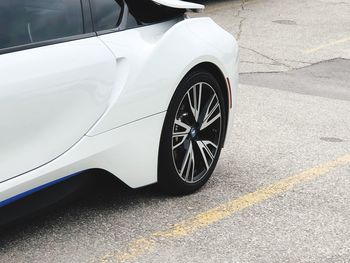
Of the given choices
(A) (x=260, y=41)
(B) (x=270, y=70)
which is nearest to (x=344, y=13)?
(A) (x=260, y=41)

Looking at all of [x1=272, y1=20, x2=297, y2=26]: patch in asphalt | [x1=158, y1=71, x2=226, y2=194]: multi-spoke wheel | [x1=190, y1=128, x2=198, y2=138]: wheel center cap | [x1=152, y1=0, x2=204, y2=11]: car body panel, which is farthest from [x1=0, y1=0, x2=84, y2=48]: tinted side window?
[x1=272, y1=20, x2=297, y2=26]: patch in asphalt

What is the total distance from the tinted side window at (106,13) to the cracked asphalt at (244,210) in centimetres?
83

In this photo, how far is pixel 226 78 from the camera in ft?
14.6

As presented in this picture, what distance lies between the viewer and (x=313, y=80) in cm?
835

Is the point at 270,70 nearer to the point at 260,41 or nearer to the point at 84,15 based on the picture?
the point at 260,41

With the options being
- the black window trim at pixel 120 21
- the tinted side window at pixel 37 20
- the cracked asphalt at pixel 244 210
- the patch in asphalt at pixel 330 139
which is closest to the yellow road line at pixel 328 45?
the cracked asphalt at pixel 244 210

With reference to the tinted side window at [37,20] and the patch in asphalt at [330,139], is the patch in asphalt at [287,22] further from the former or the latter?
the tinted side window at [37,20]

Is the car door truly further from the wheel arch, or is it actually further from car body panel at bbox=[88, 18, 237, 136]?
the wheel arch

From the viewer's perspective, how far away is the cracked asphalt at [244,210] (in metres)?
3.57

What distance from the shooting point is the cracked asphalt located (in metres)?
3.57

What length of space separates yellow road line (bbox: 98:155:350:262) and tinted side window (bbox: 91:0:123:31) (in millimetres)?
1150

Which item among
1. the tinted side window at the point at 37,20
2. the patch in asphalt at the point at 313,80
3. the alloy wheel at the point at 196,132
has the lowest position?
the patch in asphalt at the point at 313,80

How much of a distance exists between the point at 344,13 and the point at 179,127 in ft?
34.4

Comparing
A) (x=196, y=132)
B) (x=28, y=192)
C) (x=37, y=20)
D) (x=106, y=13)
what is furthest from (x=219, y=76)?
(x=28, y=192)
